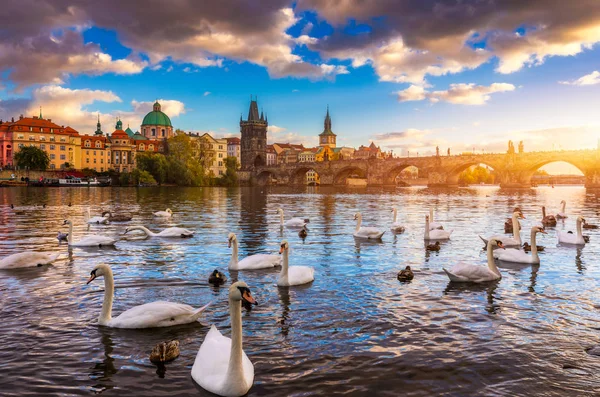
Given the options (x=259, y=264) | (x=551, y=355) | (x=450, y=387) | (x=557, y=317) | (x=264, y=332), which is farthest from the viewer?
(x=259, y=264)

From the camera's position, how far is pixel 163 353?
580 centimetres

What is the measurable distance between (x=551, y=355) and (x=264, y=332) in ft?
13.1

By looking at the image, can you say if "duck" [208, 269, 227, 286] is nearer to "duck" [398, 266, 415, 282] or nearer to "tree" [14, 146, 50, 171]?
"duck" [398, 266, 415, 282]

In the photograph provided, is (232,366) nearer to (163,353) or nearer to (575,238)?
(163,353)

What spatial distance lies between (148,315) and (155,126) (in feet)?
496

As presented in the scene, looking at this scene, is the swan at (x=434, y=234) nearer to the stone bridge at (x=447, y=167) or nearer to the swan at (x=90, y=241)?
the swan at (x=90, y=241)

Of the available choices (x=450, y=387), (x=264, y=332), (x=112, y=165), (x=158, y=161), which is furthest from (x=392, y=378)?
(x=112, y=165)

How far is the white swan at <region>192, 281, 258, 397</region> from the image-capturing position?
4.94 m

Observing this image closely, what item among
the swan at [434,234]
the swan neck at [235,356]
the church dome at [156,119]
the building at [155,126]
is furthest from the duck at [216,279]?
the church dome at [156,119]

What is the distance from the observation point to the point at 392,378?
552 cm

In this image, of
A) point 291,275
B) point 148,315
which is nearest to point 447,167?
point 291,275

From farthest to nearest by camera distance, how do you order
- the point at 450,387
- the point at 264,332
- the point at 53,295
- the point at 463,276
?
the point at 463,276 < the point at 53,295 < the point at 264,332 < the point at 450,387

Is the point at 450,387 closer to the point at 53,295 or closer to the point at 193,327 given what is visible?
the point at 193,327

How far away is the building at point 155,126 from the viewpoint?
149m
